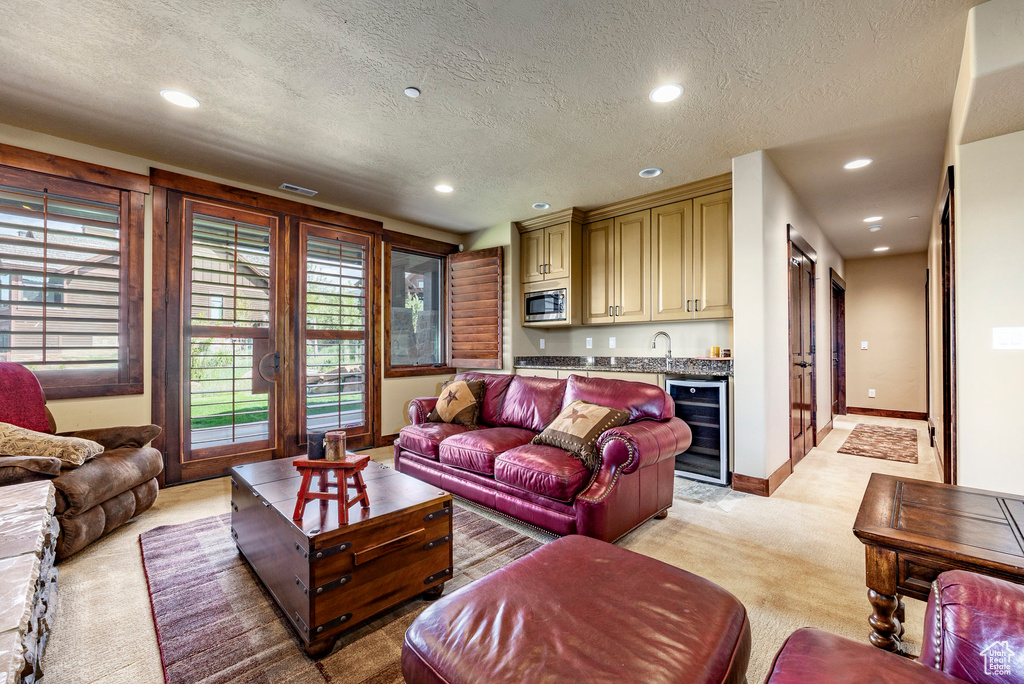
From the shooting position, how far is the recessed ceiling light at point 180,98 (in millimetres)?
2572

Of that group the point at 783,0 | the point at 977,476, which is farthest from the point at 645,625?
the point at 977,476

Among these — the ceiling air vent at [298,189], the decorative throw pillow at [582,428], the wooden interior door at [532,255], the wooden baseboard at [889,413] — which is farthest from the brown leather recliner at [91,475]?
the wooden baseboard at [889,413]

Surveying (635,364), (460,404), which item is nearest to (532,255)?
(635,364)

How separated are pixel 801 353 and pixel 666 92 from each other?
3178 mm

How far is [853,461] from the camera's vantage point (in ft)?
14.4

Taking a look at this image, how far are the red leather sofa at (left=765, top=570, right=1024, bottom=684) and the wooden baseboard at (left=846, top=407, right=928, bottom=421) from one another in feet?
26.0

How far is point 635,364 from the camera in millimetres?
4699

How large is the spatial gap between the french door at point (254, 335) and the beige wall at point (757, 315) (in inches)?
142

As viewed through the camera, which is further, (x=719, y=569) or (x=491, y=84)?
(x=491, y=84)

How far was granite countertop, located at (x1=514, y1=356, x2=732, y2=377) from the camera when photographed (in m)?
3.86

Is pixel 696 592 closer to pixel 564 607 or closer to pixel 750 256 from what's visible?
pixel 564 607

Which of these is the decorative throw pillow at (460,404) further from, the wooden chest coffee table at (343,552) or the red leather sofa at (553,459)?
the wooden chest coffee table at (343,552)

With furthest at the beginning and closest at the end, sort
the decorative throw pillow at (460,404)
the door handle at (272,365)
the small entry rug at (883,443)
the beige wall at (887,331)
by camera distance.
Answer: the beige wall at (887,331)
the small entry rug at (883,443)
the door handle at (272,365)
the decorative throw pillow at (460,404)

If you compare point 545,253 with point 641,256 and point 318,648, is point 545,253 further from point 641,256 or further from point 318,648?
point 318,648
